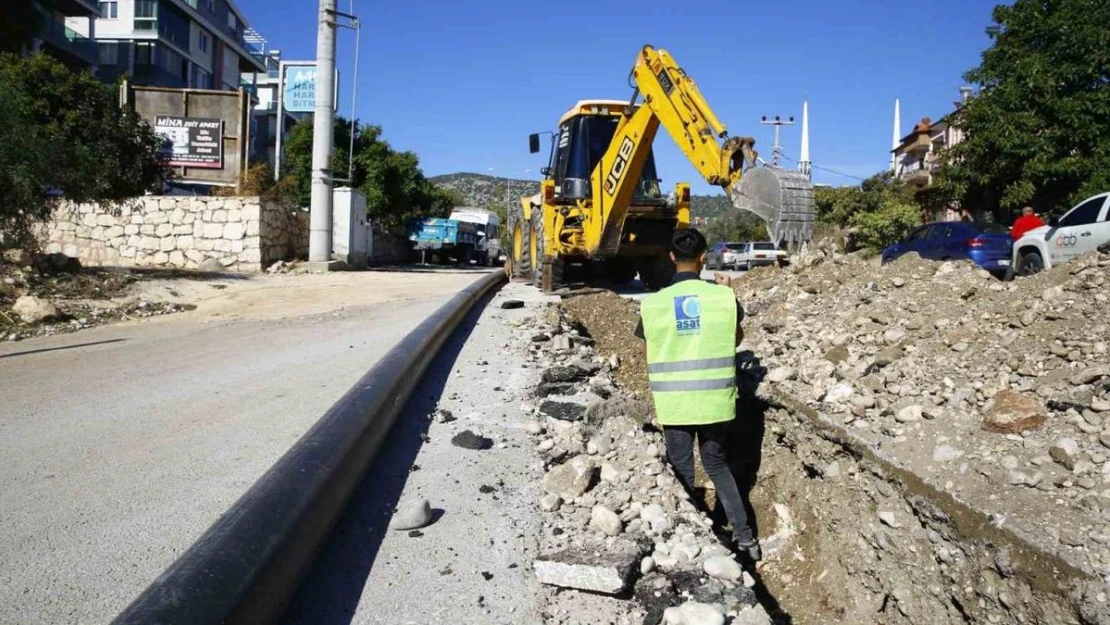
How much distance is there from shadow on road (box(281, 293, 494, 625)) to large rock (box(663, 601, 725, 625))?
1.05 m

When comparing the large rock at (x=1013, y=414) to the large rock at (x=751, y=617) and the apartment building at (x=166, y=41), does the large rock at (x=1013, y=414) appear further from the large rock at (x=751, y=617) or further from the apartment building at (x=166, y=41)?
the apartment building at (x=166, y=41)

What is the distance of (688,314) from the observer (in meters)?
4.16

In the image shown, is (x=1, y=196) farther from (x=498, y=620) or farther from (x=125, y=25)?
(x=125, y=25)

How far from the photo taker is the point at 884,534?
169 inches

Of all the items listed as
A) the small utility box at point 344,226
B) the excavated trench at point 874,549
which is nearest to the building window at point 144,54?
the small utility box at point 344,226

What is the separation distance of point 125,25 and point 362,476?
159 feet

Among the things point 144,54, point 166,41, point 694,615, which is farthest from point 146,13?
point 694,615

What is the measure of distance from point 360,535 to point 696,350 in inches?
75.7

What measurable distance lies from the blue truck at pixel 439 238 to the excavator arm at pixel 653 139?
21.6 metres

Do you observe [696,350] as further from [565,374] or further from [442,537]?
[565,374]

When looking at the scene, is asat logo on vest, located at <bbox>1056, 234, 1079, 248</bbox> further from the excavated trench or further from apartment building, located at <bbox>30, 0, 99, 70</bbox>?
apartment building, located at <bbox>30, 0, 99, 70</bbox>

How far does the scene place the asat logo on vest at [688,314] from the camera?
415 centimetres

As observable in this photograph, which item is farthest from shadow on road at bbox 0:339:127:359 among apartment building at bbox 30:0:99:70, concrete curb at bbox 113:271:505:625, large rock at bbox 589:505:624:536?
apartment building at bbox 30:0:99:70

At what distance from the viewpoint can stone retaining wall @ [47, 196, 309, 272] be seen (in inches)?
744
